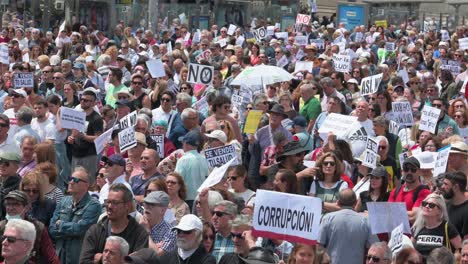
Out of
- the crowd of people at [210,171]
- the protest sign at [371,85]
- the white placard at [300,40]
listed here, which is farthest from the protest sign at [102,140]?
the white placard at [300,40]

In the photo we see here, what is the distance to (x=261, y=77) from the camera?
60.4 ft

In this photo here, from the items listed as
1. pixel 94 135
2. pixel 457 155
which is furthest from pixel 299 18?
pixel 457 155

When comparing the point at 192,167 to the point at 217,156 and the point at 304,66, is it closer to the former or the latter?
the point at 217,156

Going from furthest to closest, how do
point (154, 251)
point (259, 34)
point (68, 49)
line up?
point (259, 34) → point (68, 49) → point (154, 251)

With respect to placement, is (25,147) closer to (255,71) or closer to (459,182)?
(459,182)

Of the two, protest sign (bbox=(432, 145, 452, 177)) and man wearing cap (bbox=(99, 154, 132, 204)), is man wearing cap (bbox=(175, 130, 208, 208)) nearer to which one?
man wearing cap (bbox=(99, 154, 132, 204))

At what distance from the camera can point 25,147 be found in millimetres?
12805

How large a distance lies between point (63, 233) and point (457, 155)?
4.24 meters

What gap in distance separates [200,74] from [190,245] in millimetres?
9340

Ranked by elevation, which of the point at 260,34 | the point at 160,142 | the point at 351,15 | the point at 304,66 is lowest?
the point at 351,15

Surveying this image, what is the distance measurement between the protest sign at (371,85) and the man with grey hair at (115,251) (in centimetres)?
988

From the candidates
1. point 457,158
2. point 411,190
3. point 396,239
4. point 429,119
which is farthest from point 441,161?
point 429,119

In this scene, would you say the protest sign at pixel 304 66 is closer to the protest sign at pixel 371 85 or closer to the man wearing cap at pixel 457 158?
the protest sign at pixel 371 85

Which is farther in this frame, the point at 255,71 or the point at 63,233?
the point at 255,71
